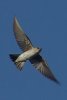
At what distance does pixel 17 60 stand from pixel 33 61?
1062mm

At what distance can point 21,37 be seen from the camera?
40.3ft

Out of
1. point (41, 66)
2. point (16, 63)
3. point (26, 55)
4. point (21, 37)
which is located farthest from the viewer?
point (41, 66)

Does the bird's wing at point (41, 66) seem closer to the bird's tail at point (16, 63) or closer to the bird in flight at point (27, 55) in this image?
the bird in flight at point (27, 55)

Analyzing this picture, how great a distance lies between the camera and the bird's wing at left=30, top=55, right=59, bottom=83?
12.5 m

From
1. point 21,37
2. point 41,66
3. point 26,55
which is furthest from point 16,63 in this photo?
point 41,66

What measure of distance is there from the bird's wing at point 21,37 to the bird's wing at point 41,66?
0.52m

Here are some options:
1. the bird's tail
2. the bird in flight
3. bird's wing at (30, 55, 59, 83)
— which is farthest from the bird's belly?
bird's wing at (30, 55, 59, 83)

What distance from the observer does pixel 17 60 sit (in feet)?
38.4

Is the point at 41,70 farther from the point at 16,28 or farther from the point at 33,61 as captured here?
the point at 16,28

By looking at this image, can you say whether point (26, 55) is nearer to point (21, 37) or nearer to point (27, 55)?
point (27, 55)

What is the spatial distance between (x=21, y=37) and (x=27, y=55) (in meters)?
1.05

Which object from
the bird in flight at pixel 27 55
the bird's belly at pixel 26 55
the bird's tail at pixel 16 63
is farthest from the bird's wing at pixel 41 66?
the bird's belly at pixel 26 55

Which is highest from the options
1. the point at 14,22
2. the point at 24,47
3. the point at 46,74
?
the point at 14,22

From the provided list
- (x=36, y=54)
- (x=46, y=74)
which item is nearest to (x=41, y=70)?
(x=46, y=74)
